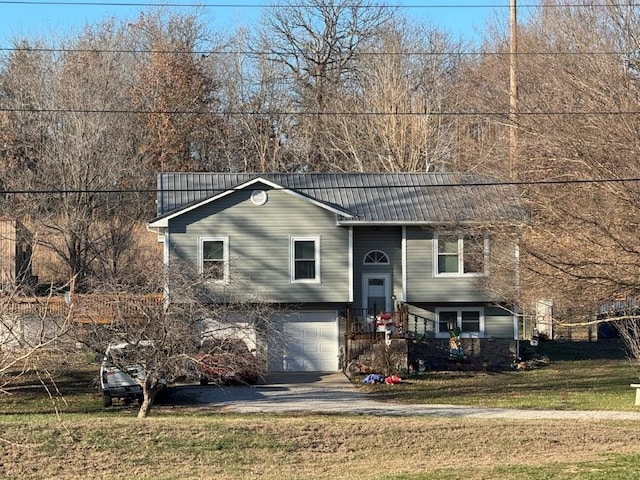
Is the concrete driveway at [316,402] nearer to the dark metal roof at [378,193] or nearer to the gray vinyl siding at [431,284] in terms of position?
the gray vinyl siding at [431,284]

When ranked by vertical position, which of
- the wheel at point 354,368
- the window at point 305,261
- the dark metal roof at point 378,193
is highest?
the dark metal roof at point 378,193

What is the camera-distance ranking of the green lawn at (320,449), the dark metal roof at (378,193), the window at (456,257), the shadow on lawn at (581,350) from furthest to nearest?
the shadow on lawn at (581,350) → the window at (456,257) → the dark metal roof at (378,193) → the green lawn at (320,449)

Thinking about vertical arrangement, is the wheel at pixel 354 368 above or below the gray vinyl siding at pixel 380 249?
below

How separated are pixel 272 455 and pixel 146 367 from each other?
6.35 metres

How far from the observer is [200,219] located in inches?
1297

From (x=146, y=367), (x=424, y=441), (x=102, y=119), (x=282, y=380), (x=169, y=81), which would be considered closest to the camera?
(x=424, y=441)

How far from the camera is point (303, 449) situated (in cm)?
1603

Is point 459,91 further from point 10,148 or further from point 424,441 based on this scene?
point 424,441

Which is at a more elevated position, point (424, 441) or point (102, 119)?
point (102, 119)

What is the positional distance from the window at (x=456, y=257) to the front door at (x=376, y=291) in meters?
1.94

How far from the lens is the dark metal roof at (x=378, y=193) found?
3300cm

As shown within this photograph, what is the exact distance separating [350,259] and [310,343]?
3298 mm

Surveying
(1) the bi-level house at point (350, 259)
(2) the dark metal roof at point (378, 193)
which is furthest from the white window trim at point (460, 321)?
(2) the dark metal roof at point (378, 193)

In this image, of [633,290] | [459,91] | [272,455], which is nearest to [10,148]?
[459,91]
